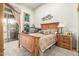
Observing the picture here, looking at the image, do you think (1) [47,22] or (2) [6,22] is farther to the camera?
(1) [47,22]

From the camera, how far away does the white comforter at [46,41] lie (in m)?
1.77

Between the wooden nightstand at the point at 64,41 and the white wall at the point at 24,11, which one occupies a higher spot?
the white wall at the point at 24,11

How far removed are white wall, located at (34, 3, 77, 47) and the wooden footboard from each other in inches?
10.9

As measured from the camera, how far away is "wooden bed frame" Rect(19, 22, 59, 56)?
176cm

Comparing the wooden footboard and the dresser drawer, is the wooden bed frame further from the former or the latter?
the dresser drawer

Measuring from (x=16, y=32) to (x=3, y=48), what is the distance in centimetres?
37

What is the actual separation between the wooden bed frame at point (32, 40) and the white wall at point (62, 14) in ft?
0.42

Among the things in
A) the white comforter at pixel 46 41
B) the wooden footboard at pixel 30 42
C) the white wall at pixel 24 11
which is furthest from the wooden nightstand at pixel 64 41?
the white wall at pixel 24 11

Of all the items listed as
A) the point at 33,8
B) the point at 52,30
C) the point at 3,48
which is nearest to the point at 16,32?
the point at 3,48

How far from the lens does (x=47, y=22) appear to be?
187 centimetres

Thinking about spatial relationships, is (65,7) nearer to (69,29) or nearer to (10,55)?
(69,29)

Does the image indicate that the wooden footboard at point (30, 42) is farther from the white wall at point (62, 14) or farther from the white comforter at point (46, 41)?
the white wall at point (62, 14)

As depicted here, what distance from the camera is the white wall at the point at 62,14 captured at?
1.76m

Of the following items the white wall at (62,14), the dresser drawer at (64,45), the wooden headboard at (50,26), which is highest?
the white wall at (62,14)
